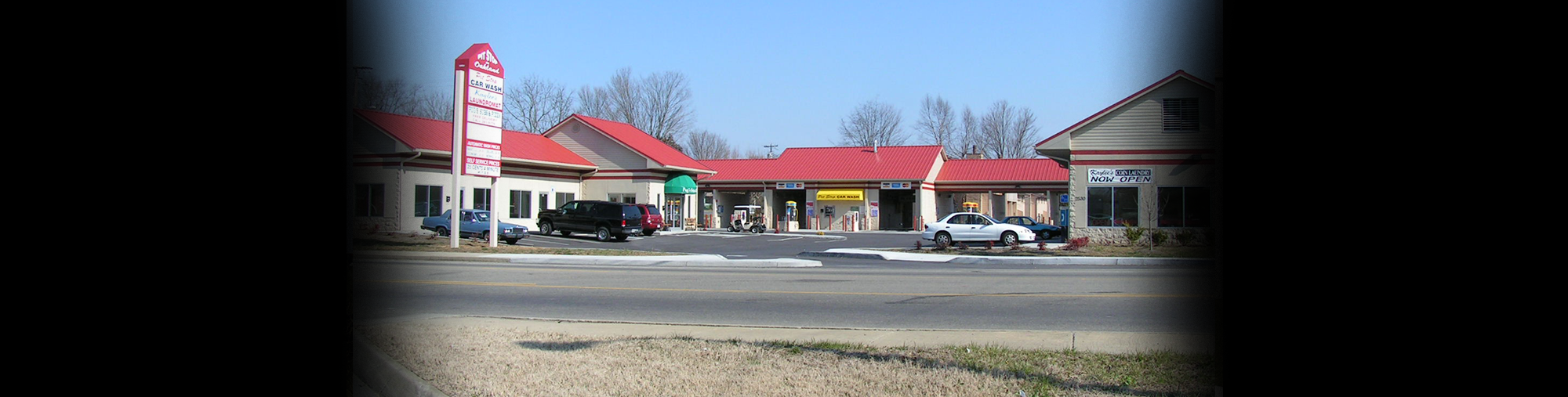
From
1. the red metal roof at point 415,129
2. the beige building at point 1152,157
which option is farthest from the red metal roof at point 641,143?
the red metal roof at point 415,129

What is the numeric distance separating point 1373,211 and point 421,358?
3443mm

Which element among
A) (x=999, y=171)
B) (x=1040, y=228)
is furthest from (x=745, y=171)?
(x=1040, y=228)

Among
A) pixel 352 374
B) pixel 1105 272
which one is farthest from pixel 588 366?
pixel 1105 272

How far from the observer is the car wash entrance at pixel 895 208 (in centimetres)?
4219

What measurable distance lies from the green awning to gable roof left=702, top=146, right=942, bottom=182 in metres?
3.32

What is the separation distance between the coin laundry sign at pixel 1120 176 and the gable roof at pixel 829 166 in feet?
104

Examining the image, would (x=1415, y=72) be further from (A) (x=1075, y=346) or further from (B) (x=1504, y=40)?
(A) (x=1075, y=346)

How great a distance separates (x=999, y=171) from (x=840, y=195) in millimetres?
7348

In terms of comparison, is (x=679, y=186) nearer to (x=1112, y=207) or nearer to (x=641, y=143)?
(x=641, y=143)

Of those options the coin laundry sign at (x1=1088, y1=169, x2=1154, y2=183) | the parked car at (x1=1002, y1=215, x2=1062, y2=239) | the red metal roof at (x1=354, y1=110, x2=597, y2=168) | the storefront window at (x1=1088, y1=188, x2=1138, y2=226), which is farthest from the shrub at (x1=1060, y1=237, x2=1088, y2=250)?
the parked car at (x1=1002, y1=215, x2=1062, y2=239)

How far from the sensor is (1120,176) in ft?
18.7

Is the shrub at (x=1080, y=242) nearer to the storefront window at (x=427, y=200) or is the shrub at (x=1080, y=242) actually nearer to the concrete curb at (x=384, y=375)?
the storefront window at (x=427, y=200)

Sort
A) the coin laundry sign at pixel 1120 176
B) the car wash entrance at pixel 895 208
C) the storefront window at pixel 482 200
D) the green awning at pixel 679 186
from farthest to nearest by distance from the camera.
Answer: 1. the car wash entrance at pixel 895 208
2. the green awning at pixel 679 186
3. the storefront window at pixel 482 200
4. the coin laundry sign at pixel 1120 176

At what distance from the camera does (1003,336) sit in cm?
702
